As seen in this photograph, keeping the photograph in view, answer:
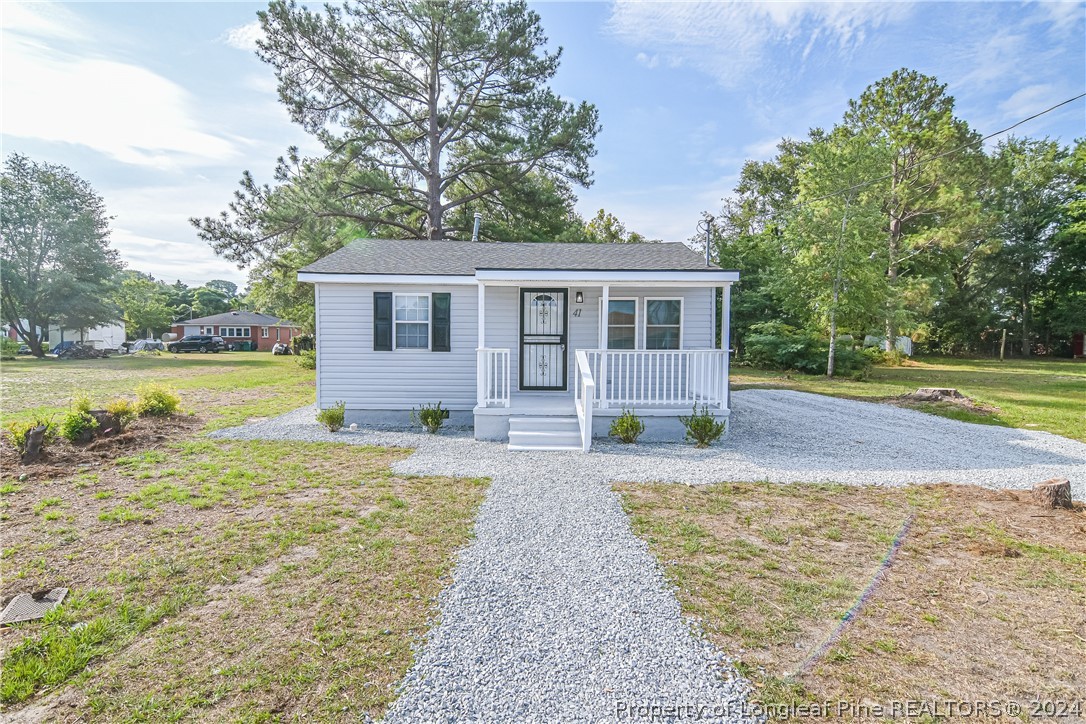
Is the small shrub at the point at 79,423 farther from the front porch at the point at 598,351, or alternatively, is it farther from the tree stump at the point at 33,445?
→ the front porch at the point at 598,351

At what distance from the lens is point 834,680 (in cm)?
236

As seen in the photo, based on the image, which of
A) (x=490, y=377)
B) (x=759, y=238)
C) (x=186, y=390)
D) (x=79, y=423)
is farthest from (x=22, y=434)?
(x=759, y=238)

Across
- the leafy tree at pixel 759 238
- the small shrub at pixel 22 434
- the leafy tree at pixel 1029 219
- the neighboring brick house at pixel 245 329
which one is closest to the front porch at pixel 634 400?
the small shrub at pixel 22 434

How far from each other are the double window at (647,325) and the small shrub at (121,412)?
8.06 meters

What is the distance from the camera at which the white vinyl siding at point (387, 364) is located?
8.89 meters

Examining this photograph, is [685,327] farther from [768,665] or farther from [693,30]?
[768,665]

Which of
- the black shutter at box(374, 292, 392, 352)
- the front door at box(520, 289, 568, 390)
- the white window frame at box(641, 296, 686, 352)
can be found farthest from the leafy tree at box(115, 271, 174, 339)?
the white window frame at box(641, 296, 686, 352)

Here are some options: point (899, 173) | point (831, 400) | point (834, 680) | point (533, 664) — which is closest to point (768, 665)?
point (834, 680)

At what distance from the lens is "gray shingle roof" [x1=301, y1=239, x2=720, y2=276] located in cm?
878

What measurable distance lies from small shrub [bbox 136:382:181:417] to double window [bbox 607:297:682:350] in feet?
26.7

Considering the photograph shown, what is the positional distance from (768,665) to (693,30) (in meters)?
11.2

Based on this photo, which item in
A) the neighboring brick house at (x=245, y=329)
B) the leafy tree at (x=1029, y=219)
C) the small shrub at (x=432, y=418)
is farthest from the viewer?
the neighboring brick house at (x=245, y=329)

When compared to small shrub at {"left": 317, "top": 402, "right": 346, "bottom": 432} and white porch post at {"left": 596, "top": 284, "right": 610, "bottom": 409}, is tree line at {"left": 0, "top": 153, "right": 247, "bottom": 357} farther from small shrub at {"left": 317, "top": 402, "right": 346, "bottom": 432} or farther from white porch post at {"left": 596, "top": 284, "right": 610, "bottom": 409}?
white porch post at {"left": 596, "top": 284, "right": 610, "bottom": 409}

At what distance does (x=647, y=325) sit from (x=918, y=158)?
25.8 m
